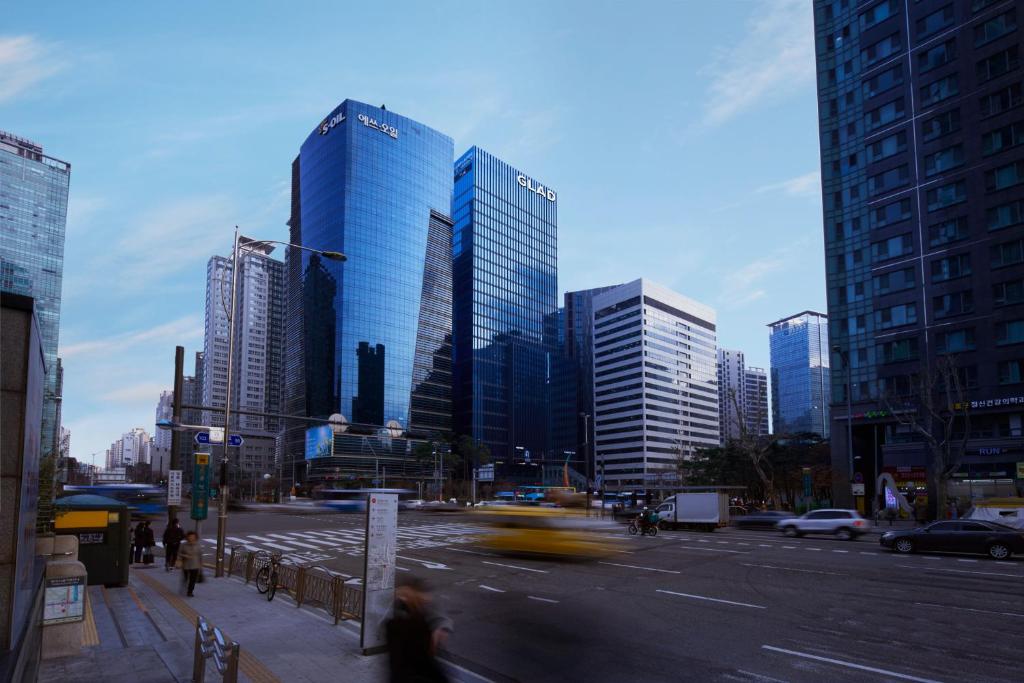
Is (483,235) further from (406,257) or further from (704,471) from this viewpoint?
(704,471)

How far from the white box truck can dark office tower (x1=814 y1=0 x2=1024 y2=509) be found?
61.7ft

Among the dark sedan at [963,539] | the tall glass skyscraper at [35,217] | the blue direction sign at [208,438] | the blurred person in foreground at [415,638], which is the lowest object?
the dark sedan at [963,539]

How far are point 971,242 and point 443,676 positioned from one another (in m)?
62.9

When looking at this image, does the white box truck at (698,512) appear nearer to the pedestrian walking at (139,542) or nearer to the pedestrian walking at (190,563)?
the pedestrian walking at (139,542)

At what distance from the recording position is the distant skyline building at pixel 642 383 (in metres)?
178

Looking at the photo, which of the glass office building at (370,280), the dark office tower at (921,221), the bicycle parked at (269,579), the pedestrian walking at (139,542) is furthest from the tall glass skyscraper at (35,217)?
the dark office tower at (921,221)

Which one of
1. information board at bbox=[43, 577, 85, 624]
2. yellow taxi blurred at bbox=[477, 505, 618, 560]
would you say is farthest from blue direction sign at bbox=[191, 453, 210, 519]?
information board at bbox=[43, 577, 85, 624]

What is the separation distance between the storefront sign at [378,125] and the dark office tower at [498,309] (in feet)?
113

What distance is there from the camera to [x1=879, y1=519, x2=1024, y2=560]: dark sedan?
24484mm

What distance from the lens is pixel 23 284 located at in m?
96.5

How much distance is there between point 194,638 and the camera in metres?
12.2

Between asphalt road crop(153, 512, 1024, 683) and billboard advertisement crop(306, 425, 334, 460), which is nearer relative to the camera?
asphalt road crop(153, 512, 1024, 683)

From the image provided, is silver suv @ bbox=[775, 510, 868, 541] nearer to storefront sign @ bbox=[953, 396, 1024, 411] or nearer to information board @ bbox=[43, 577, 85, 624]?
storefront sign @ bbox=[953, 396, 1024, 411]

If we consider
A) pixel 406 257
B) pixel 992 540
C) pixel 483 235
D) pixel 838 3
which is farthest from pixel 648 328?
pixel 992 540
